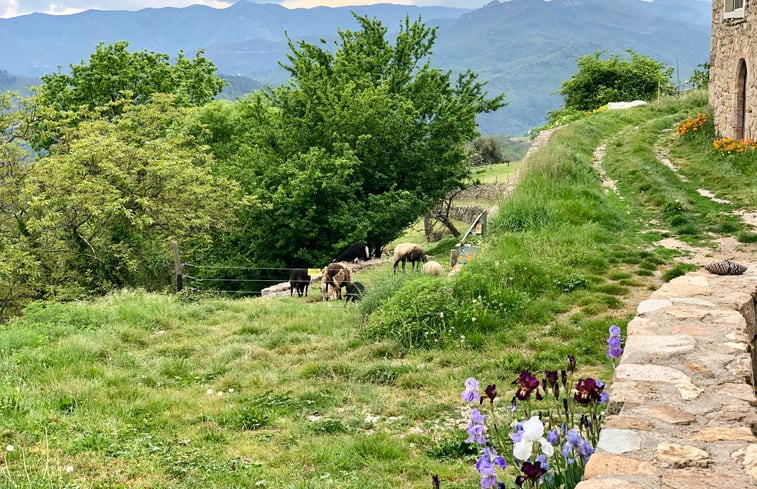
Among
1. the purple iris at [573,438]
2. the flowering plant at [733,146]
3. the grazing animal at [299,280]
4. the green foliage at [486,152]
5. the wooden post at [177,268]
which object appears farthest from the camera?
the green foliage at [486,152]

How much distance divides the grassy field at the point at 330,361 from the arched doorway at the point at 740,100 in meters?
4.21

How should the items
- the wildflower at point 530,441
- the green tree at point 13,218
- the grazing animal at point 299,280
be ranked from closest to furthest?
the wildflower at point 530,441, the grazing animal at point 299,280, the green tree at point 13,218

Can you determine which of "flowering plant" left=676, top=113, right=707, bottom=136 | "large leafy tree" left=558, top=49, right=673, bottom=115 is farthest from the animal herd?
"large leafy tree" left=558, top=49, right=673, bottom=115

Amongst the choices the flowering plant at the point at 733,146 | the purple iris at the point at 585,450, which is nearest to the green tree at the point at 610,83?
the flowering plant at the point at 733,146

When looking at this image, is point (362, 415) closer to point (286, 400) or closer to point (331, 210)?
point (286, 400)

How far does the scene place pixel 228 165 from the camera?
24.2 meters

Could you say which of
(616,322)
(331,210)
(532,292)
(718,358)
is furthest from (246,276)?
(718,358)

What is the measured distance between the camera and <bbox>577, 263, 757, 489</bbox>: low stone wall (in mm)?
3055

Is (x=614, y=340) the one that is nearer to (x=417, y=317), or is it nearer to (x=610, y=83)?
(x=417, y=317)

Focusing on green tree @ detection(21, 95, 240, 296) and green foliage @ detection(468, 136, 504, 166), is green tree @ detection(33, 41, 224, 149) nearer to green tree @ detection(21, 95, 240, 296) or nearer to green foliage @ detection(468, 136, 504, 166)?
green tree @ detection(21, 95, 240, 296)

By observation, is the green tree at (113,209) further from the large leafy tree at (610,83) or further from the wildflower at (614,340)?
the large leafy tree at (610,83)

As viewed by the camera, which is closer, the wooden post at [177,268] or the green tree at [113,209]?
the wooden post at [177,268]

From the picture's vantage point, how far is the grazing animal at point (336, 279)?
40.7 feet

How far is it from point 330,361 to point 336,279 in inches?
211
